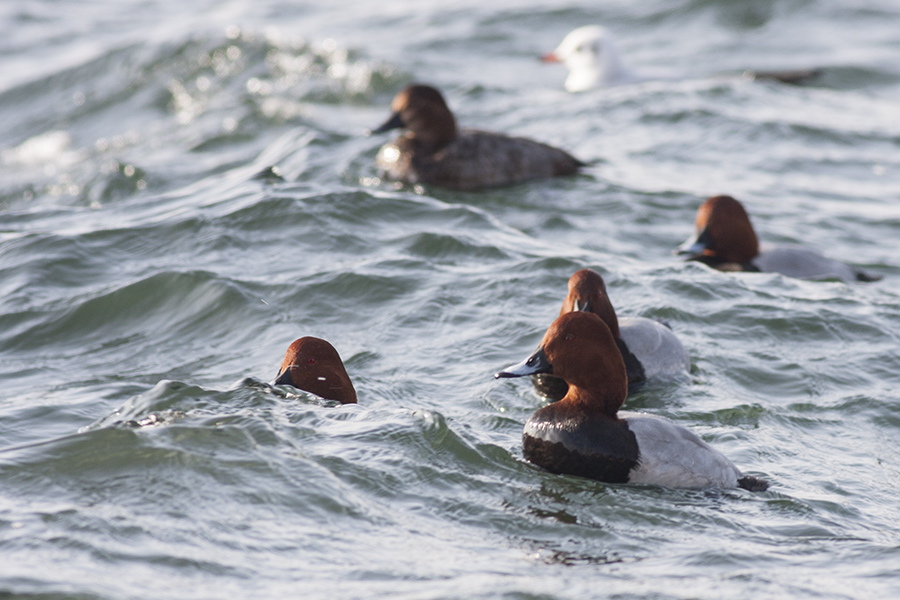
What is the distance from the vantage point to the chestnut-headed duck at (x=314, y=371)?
5.65 metres

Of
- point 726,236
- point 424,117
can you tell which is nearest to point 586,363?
point 726,236

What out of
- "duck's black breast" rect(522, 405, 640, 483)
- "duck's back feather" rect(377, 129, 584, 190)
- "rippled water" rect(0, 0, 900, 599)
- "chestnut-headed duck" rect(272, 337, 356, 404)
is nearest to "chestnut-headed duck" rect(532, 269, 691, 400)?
"rippled water" rect(0, 0, 900, 599)

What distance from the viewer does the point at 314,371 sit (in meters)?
5.66

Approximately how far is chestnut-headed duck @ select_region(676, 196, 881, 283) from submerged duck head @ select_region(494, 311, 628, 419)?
3.78m

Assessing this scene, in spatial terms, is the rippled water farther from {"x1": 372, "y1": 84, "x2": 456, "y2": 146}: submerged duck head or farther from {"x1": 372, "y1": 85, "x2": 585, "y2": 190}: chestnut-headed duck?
{"x1": 372, "y1": 84, "x2": 456, "y2": 146}: submerged duck head


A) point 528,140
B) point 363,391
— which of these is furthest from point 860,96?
point 363,391

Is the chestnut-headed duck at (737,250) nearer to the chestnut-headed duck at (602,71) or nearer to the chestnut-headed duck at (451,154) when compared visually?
the chestnut-headed duck at (451,154)

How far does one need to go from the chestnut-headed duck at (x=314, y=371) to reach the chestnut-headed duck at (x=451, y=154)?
5.12m

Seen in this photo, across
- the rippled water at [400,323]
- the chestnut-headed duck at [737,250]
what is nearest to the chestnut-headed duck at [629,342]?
the rippled water at [400,323]

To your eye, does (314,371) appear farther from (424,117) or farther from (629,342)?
(424,117)

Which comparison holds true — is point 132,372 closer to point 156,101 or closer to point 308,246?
point 308,246

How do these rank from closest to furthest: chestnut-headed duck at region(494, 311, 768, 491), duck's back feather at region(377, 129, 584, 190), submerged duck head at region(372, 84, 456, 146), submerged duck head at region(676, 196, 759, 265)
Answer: chestnut-headed duck at region(494, 311, 768, 491) < submerged duck head at region(676, 196, 759, 265) < duck's back feather at region(377, 129, 584, 190) < submerged duck head at region(372, 84, 456, 146)

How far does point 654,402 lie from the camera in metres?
6.42

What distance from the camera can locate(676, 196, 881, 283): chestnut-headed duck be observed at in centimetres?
887
